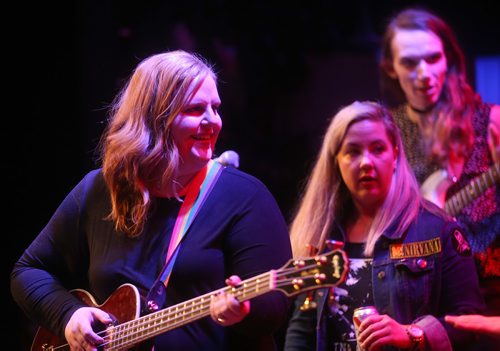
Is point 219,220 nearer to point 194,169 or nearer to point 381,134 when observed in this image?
point 194,169

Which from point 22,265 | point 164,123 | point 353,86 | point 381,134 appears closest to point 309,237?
point 381,134

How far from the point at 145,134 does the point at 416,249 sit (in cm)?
110

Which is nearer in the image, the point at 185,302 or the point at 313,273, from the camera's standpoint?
the point at 313,273

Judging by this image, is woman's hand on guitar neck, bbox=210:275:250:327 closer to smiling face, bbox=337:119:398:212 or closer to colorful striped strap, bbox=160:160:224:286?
colorful striped strap, bbox=160:160:224:286

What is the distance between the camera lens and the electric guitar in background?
10.6ft

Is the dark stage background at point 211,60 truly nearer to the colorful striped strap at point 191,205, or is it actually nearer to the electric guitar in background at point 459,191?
the electric guitar in background at point 459,191

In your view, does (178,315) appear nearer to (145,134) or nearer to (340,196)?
(145,134)

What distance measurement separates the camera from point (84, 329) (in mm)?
2461

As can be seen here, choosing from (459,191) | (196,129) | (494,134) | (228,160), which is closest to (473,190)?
(459,191)

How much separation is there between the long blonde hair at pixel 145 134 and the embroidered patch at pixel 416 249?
2.98ft

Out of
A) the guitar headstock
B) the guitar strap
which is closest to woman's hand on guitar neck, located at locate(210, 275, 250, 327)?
the guitar headstock

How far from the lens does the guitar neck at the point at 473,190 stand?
3.20 metres

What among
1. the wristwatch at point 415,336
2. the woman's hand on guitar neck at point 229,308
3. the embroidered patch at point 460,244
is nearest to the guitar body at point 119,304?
the woman's hand on guitar neck at point 229,308

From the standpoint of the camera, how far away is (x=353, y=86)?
4.46m
